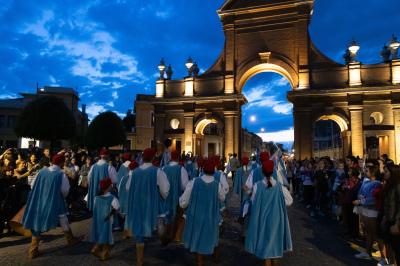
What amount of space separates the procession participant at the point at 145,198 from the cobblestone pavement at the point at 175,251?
811 millimetres

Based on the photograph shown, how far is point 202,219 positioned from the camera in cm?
580

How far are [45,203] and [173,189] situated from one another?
120 inches

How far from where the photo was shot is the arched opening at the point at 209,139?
27672 millimetres

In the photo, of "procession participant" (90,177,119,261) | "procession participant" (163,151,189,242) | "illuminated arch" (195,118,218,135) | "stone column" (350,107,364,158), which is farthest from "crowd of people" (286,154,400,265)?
"illuminated arch" (195,118,218,135)

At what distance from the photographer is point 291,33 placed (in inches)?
1013

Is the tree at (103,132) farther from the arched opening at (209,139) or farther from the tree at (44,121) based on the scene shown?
the arched opening at (209,139)

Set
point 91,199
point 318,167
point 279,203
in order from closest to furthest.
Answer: point 279,203, point 91,199, point 318,167

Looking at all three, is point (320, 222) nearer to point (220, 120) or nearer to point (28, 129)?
point (220, 120)

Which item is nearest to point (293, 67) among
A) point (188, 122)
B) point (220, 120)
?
point (220, 120)

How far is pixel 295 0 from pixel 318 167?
59.2ft

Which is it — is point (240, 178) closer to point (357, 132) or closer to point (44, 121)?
point (357, 132)

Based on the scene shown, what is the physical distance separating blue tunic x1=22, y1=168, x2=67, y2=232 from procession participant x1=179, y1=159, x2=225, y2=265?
319 centimetres

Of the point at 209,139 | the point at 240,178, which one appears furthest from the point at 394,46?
the point at 209,139

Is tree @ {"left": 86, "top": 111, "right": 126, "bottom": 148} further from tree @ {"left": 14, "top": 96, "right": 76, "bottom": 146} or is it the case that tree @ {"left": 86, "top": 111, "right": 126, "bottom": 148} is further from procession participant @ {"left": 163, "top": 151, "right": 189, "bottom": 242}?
procession participant @ {"left": 163, "top": 151, "right": 189, "bottom": 242}
